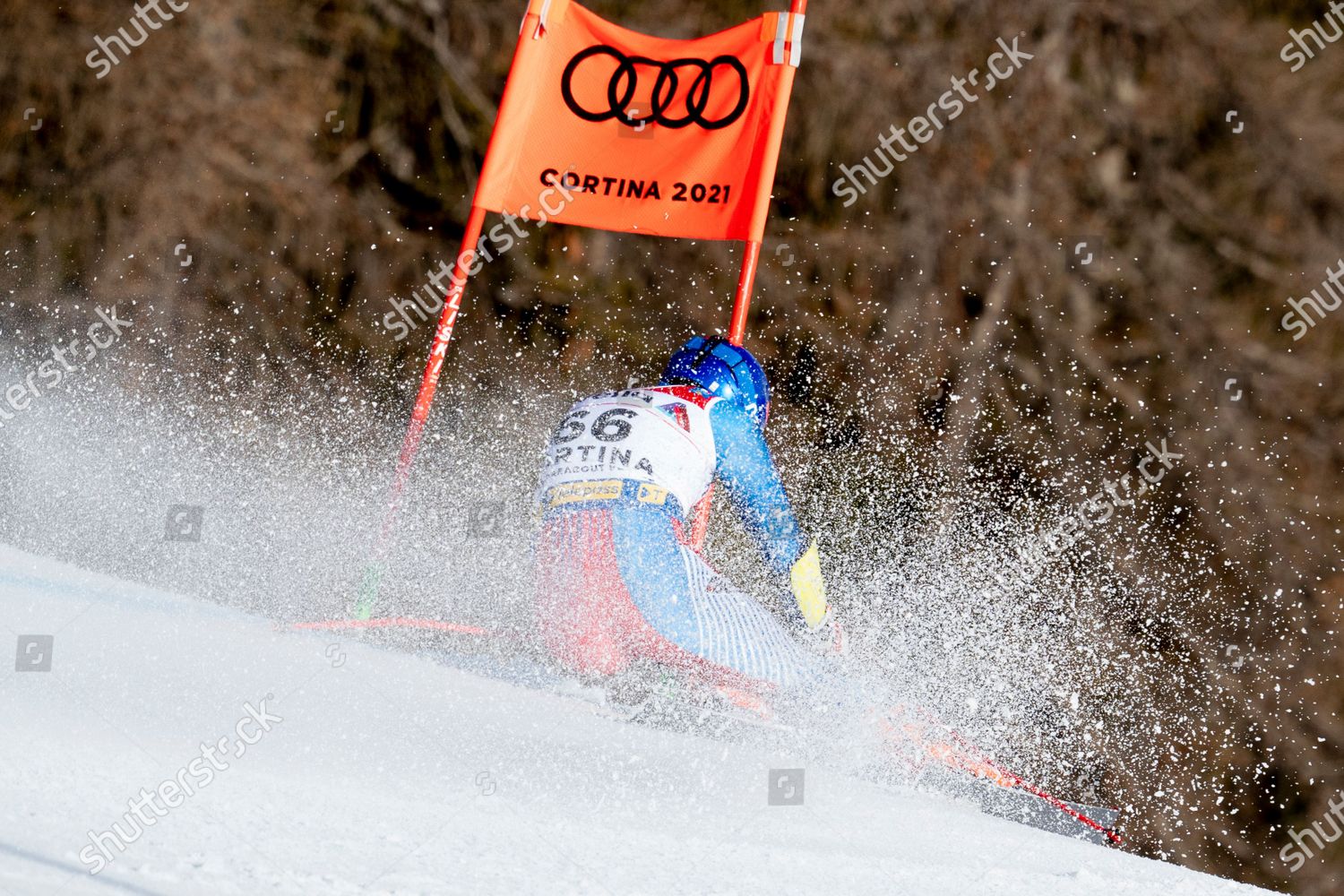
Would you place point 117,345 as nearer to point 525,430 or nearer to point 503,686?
point 525,430

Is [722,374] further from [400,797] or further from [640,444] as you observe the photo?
[400,797]

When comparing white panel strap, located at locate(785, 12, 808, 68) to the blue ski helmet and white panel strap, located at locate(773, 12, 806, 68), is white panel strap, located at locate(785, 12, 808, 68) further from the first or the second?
the blue ski helmet

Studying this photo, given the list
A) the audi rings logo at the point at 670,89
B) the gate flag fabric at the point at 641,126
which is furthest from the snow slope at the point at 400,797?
the audi rings logo at the point at 670,89

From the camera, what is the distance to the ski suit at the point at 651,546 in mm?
3262

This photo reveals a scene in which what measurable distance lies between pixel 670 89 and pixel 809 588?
2163mm

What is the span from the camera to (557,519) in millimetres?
3375

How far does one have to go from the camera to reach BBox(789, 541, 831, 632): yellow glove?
3391mm

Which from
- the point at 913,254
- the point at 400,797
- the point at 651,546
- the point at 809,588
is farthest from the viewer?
the point at 913,254

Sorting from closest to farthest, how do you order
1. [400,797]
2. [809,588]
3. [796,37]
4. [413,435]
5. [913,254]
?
[400,797] → [809,588] → [413,435] → [796,37] → [913,254]

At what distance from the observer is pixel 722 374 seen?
3.49 metres

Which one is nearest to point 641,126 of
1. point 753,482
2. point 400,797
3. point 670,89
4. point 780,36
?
point 670,89

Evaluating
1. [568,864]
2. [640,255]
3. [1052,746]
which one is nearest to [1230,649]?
[1052,746]

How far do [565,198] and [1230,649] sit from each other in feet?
26.0

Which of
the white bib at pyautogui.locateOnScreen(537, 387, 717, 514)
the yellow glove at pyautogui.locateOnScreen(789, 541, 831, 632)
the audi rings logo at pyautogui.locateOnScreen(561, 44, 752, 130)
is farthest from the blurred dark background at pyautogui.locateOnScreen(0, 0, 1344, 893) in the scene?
the white bib at pyautogui.locateOnScreen(537, 387, 717, 514)
